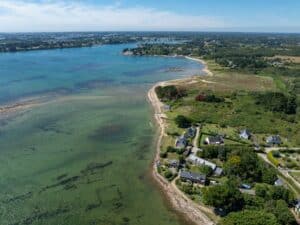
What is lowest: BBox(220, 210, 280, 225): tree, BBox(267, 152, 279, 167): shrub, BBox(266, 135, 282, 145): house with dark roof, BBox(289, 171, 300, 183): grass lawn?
BBox(289, 171, 300, 183): grass lawn

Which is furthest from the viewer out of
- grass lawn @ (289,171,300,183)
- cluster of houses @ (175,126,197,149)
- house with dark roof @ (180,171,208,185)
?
cluster of houses @ (175,126,197,149)


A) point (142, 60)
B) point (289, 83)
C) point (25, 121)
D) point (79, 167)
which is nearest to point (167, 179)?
point (79, 167)

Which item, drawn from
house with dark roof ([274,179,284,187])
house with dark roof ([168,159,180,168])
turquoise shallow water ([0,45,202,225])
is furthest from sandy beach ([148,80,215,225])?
house with dark roof ([274,179,284,187])

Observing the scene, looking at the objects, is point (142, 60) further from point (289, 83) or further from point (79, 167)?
point (79, 167)

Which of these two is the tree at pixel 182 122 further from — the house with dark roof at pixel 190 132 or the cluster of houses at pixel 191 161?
the house with dark roof at pixel 190 132

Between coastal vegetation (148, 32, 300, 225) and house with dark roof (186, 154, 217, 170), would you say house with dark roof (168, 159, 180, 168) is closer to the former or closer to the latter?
coastal vegetation (148, 32, 300, 225)

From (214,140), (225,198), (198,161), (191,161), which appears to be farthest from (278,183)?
(214,140)
